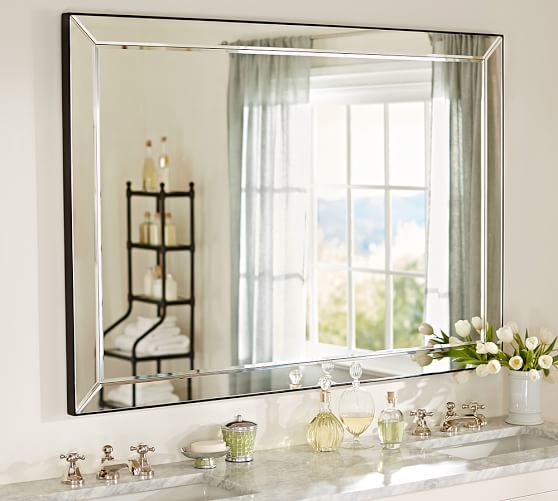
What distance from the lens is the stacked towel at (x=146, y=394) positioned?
8.00 feet

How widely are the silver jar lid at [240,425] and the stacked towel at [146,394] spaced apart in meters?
0.15

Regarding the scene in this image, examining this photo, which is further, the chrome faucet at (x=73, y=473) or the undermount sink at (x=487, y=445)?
the undermount sink at (x=487, y=445)

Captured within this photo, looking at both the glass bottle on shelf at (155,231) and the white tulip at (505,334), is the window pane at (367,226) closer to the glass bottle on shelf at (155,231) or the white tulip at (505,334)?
the white tulip at (505,334)

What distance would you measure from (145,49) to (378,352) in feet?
3.42

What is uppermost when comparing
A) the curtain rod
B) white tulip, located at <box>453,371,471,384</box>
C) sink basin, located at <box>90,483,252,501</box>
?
the curtain rod

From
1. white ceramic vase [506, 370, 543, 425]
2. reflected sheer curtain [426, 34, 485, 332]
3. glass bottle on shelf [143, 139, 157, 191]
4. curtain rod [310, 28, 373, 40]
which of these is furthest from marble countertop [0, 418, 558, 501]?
curtain rod [310, 28, 373, 40]

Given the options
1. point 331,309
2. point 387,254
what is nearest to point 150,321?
point 331,309

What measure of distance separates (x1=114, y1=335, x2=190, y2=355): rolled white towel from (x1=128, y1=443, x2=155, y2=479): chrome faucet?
0.23 m

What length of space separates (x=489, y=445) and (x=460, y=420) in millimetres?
104

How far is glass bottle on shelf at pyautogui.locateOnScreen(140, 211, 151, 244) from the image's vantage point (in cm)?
244

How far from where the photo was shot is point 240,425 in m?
2.52

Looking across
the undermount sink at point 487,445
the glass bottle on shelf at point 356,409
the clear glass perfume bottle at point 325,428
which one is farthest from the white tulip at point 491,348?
the clear glass perfume bottle at point 325,428

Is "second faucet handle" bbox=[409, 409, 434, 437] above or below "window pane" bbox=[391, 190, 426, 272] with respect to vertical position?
below

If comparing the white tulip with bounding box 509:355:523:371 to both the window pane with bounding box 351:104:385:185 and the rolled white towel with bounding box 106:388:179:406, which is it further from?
the rolled white towel with bounding box 106:388:179:406
